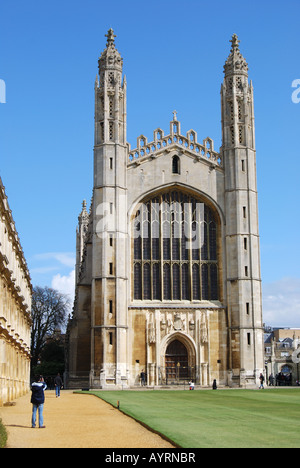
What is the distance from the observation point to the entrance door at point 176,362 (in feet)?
149

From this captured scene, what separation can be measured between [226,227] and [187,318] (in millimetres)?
6926

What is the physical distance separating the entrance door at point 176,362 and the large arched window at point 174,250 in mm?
3286

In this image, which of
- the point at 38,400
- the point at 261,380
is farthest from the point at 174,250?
the point at 38,400

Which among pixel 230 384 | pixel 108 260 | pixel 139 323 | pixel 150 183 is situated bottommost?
pixel 230 384

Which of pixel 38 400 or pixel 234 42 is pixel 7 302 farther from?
pixel 234 42

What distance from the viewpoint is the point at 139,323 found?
4519 centimetres

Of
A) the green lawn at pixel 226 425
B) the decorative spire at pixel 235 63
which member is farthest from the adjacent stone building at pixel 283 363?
the green lawn at pixel 226 425

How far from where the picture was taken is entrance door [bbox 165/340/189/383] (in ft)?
149

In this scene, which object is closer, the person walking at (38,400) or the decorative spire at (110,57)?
the person walking at (38,400)

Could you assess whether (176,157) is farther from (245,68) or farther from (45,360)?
(45,360)

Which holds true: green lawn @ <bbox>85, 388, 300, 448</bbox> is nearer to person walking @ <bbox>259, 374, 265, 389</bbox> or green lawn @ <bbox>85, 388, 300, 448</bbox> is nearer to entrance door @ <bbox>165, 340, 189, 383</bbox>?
person walking @ <bbox>259, 374, 265, 389</bbox>

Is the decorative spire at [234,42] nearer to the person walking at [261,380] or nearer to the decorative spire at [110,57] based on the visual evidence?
the decorative spire at [110,57]

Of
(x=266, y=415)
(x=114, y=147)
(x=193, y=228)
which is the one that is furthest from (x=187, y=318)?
(x=266, y=415)
